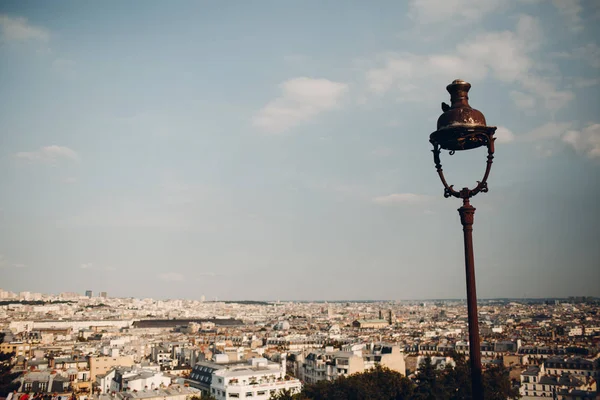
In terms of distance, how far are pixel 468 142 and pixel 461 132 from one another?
0.28 metres

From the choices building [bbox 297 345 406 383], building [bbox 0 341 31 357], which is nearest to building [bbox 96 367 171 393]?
building [bbox 297 345 406 383]

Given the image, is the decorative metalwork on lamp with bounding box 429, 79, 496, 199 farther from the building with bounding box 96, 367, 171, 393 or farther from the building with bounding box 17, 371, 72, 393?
the building with bounding box 17, 371, 72, 393

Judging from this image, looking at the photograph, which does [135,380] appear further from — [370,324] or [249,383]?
[370,324]

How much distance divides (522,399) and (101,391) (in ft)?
108

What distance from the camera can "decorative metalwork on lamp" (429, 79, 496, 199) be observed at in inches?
251

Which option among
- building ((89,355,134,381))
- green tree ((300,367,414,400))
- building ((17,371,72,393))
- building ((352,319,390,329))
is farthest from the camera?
building ((352,319,390,329))

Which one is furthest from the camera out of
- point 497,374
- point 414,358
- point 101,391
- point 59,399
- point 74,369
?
point 414,358

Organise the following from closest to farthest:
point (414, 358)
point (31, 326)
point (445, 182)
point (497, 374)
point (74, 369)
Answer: point (445, 182) < point (497, 374) < point (74, 369) < point (414, 358) < point (31, 326)

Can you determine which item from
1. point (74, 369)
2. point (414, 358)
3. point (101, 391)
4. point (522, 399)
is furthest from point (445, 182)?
point (414, 358)

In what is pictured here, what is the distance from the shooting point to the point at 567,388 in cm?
3991

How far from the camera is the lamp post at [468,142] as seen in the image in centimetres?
625

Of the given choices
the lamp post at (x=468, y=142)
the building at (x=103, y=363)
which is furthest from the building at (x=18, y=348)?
the lamp post at (x=468, y=142)

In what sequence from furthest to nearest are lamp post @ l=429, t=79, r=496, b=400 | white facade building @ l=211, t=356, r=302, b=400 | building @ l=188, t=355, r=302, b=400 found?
building @ l=188, t=355, r=302, b=400 < white facade building @ l=211, t=356, r=302, b=400 < lamp post @ l=429, t=79, r=496, b=400

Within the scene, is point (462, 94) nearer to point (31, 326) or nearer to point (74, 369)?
point (74, 369)
